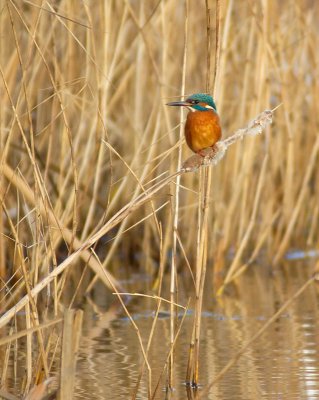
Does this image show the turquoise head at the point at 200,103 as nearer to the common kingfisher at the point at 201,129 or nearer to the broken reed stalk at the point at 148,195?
the common kingfisher at the point at 201,129

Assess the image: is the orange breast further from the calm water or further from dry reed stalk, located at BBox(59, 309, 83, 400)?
the calm water

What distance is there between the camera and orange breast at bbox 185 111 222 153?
2799mm

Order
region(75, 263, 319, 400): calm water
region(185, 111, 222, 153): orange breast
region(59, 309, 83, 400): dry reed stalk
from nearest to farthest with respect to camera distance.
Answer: region(59, 309, 83, 400): dry reed stalk, region(185, 111, 222, 153): orange breast, region(75, 263, 319, 400): calm water

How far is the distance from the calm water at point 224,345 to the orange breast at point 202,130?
0.86m

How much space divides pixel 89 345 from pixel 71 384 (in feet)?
5.21

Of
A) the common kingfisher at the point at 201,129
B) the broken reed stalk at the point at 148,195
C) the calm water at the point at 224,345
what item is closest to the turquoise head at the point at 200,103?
the common kingfisher at the point at 201,129

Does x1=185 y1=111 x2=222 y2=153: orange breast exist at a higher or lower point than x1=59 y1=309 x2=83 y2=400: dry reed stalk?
higher

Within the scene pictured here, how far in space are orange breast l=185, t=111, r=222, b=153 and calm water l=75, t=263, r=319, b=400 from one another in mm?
863

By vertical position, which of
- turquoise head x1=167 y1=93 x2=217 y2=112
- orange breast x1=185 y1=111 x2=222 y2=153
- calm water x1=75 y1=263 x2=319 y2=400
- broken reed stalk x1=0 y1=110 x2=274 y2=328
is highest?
turquoise head x1=167 y1=93 x2=217 y2=112

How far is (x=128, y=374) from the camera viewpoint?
3.64 metres

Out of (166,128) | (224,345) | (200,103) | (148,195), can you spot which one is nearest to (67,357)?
(148,195)

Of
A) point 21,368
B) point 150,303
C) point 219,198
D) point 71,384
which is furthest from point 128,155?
point 71,384

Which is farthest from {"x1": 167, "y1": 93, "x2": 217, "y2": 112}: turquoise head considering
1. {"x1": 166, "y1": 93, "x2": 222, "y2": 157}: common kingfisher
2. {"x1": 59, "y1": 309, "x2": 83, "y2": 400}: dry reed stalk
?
{"x1": 59, "y1": 309, "x2": 83, "y2": 400}: dry reed stalk

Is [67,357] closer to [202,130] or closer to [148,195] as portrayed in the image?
[148,195]
